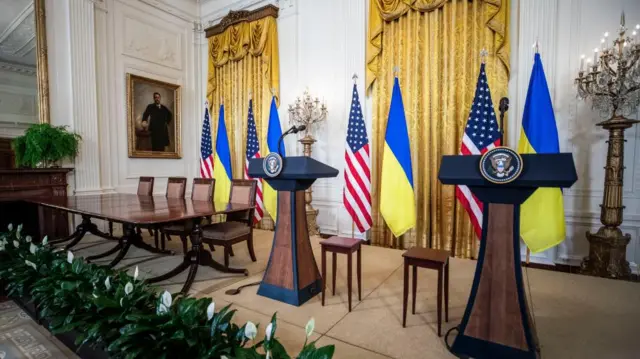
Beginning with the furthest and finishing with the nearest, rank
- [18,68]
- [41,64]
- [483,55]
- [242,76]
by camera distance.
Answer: [242,76] < [41,64] < [18,68] < [483,55]

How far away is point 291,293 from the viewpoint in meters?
2.34

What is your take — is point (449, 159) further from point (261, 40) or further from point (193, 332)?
point (261, 40)

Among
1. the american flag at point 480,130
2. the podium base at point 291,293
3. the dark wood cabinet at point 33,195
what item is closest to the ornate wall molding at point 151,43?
the dark wood cabinet at point 33,195

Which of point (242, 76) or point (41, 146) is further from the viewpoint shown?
point (242, 76)

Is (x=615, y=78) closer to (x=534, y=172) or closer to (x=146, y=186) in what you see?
(x=534, y=172)

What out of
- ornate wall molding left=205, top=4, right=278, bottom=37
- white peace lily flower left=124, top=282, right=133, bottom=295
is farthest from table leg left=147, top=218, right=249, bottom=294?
ornate wall molding left=205, top=4, right=278, bottom=37

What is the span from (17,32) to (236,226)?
13.8 feet

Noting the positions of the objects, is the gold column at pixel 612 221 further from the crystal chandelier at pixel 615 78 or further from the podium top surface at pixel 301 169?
the podium top surface at pixel 301 169

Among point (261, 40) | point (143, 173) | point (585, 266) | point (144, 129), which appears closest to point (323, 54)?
point (261, 40)

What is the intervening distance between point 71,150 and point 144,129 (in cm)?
139

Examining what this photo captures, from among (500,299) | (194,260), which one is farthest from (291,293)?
(500,299)

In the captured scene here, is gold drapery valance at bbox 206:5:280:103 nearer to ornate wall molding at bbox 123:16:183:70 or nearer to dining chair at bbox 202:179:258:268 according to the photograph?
ornate wall molding at bbox 123:16:183:70

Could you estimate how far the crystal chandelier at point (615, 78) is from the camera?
8.60 ft

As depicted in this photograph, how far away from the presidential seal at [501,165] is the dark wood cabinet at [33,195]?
5.06 metres
